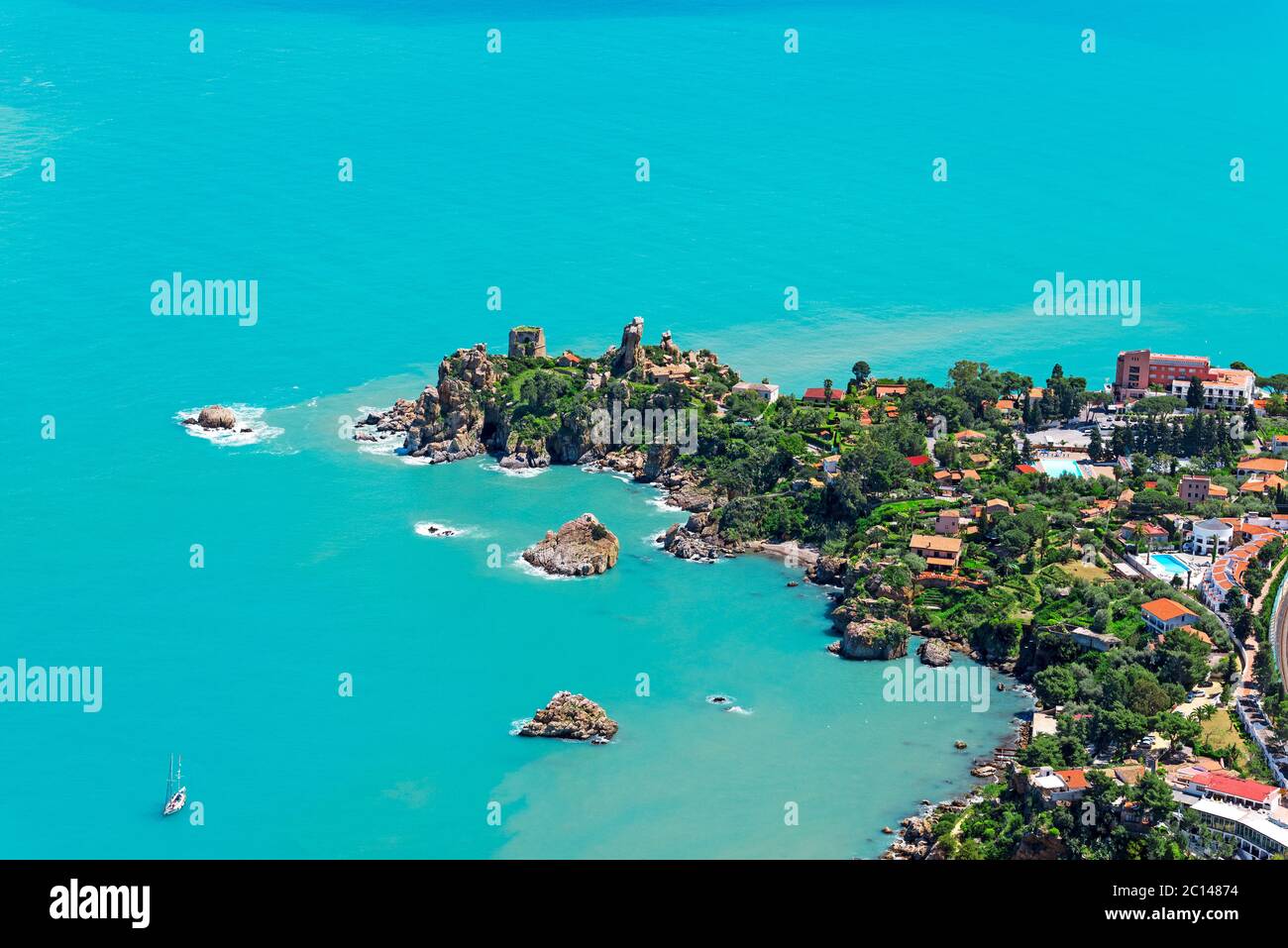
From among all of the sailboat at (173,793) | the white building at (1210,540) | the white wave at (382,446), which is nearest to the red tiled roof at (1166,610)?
the white building at (1210,540)

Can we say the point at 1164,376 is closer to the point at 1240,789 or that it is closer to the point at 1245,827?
the point at 1240,789

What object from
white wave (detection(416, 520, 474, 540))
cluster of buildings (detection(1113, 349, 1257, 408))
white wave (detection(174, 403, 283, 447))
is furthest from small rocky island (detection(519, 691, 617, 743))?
cluster of buildings (detection(1113, 349, 1257, 408))

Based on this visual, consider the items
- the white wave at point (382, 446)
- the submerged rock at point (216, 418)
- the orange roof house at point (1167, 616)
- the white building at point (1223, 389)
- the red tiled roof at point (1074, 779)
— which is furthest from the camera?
the submerged rock at point (216, 418)

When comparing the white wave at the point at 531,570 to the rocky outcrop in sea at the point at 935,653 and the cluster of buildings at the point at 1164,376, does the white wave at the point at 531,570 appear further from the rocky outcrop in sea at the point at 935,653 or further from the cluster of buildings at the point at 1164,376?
the cluster of buildings at the point at 1164,376

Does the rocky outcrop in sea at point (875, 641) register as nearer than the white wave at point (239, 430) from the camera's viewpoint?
Yes

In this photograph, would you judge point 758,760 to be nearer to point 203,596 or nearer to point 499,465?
point 203,596

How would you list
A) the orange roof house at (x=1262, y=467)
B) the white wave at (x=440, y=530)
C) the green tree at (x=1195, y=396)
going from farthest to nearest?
1. the green tree at (x=1195, y=396)
2. the orange roof house at (x=1262, y=467)
3. the white wave at (x=440, y=530)
